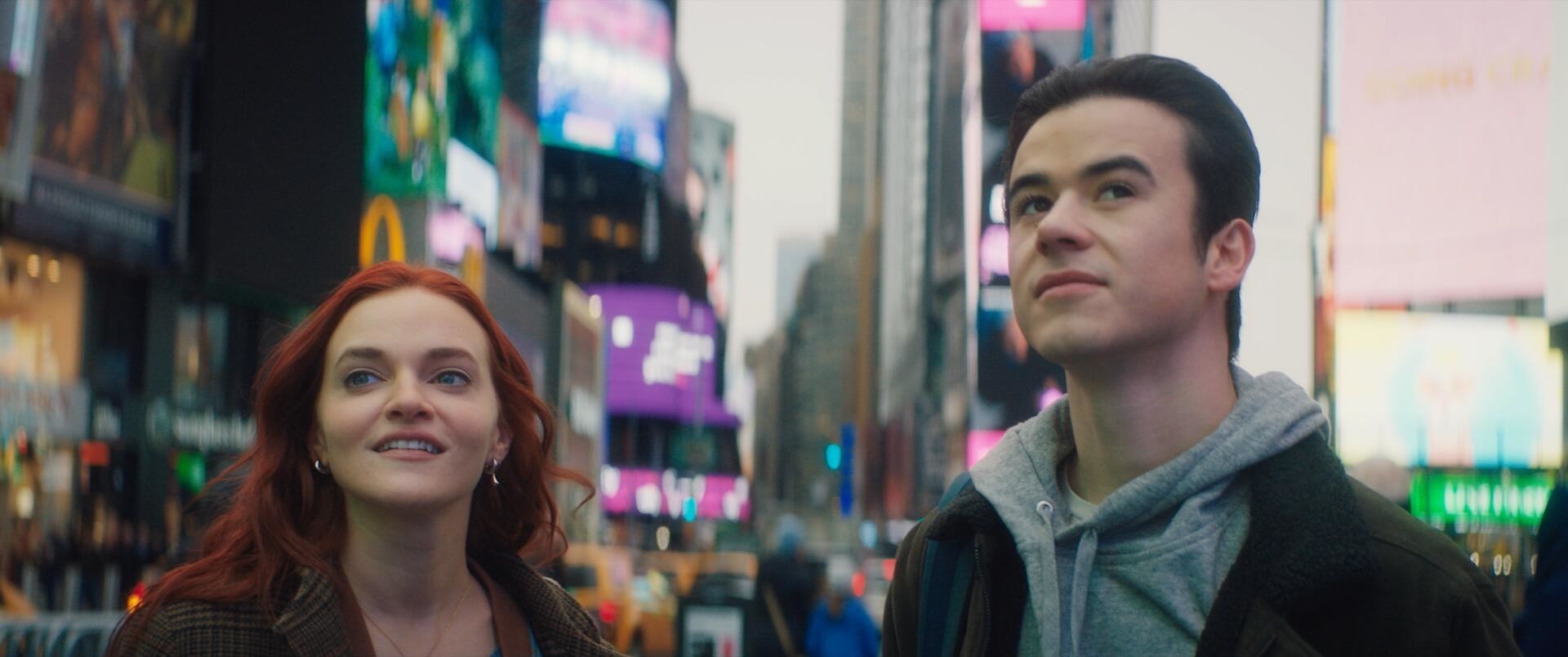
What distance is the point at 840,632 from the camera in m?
13.4

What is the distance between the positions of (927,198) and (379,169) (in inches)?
3493

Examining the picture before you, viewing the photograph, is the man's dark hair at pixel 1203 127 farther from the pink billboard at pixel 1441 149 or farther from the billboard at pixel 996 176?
the billboard at pixel 996 176

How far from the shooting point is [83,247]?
1419 centimetres

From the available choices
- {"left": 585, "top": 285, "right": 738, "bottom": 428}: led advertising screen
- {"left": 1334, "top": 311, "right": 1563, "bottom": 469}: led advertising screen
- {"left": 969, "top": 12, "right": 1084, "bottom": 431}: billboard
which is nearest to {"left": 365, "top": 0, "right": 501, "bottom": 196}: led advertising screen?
{"left": 969, "top": 12, "right": 1084, "bottom": 431}: billboard

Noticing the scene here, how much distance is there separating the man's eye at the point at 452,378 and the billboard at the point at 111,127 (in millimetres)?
10429

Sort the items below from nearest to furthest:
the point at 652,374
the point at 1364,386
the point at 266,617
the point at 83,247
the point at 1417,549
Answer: the point at 1417,549
the point at 266,617
the point at 83,247
the point at 1364,386
the point at 652,374

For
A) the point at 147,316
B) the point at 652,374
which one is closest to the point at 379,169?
the point at 147,316

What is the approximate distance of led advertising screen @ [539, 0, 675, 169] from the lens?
81938 mm

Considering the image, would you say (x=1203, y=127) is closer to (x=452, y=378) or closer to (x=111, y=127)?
(x=452, y=378)

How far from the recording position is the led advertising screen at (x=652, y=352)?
10481 centimetres

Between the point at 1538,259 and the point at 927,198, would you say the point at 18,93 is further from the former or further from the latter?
the point at 927,198

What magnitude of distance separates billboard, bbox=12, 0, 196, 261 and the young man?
11464 millimetres

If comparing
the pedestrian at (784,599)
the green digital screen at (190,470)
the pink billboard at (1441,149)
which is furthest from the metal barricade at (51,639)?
the pink billboard at (1441,149)

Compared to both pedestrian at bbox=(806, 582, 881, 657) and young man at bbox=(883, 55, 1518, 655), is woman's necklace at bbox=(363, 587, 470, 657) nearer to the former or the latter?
young man at bbox=(883, 55, 1518, 655)
